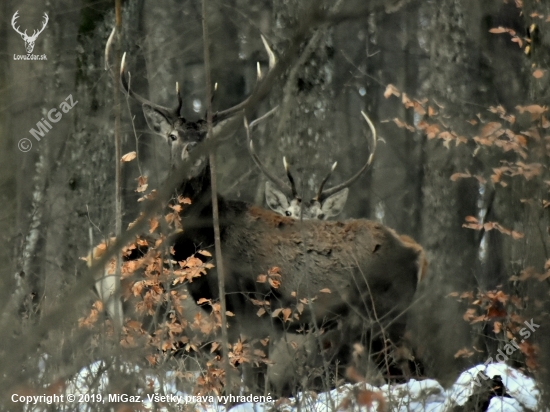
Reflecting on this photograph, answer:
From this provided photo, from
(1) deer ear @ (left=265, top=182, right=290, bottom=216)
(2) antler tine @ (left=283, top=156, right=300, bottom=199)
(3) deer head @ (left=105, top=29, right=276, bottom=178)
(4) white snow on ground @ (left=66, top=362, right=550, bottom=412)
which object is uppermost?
(3) deer head @ (left=105, top=29, right=276, bottom=178)

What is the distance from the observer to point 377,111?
16.0 meters

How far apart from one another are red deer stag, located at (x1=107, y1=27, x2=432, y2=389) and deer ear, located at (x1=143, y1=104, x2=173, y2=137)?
0.04 metres

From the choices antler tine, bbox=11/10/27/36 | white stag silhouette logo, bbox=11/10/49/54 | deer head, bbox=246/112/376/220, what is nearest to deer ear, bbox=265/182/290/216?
deer head, bbox=246/112/376/220

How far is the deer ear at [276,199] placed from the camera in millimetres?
8891

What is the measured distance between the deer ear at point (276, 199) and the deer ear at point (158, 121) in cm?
169

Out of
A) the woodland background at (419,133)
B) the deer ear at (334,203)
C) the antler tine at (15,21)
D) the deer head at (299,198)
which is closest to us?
the woodland background at (419,133)

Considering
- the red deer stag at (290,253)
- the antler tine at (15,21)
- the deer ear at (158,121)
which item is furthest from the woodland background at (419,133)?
the red deer stag at (290,253)

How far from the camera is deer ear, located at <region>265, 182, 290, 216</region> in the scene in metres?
8.89

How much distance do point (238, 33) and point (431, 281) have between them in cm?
676

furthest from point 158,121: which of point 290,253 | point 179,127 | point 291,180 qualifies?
point 290,253

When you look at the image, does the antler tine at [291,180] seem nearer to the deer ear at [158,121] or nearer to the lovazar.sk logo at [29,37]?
the deer ear at [158,121]

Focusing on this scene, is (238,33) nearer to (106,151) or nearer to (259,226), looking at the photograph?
(106,151)

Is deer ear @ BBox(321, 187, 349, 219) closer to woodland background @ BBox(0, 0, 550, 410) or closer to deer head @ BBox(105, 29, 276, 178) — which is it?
woodland background @ BBox(0, 0, 550, 410)

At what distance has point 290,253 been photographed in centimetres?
718
